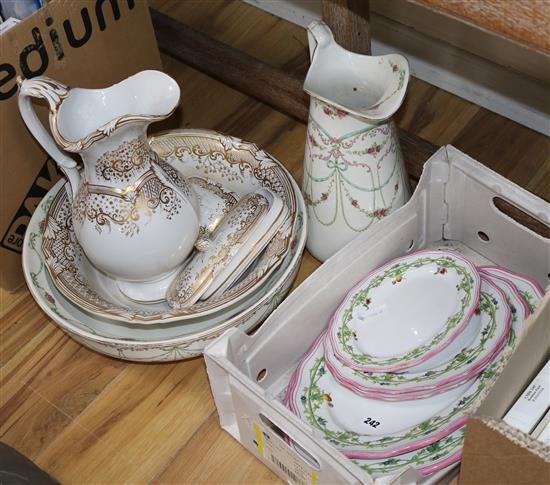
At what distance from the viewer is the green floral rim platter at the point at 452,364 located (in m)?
0.81

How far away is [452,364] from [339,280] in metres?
0.14

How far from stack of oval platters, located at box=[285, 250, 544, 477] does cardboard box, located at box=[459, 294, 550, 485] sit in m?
0.08

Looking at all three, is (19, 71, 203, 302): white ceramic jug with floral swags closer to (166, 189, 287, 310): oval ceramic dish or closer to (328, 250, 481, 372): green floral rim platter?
(166, 189, 287, 310): oval ceramic dish

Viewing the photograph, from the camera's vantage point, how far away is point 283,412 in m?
0.75

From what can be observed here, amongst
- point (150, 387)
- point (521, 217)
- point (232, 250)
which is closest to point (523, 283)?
point (521, 217)

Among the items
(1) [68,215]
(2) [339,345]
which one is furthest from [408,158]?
(1) [68,215]

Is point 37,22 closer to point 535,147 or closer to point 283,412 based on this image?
point 283,412

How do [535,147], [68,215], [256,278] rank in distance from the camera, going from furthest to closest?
1. [535,147]
2. [68,215]
3. [256,278]

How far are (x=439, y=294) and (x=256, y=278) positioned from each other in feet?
0.62

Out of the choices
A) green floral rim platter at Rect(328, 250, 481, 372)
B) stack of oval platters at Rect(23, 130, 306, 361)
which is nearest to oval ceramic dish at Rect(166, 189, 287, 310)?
stack of oval platters at Rect(23, 130, 306, 361)

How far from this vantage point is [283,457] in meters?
0.82

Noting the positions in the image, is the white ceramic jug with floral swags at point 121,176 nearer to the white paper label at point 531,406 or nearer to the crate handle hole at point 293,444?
the crate handle hole at point 293,444

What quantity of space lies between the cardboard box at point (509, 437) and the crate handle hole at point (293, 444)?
139 millimetres

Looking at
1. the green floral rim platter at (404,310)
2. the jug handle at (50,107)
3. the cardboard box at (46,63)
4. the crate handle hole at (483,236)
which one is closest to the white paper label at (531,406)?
the green floral rim platter at (404,310)
